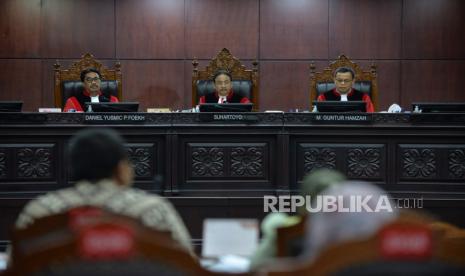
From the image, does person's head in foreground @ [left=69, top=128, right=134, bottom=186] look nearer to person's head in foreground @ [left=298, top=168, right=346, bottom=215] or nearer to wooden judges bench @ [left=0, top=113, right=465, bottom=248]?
person's head in foreground @ [left=298, top=168, right=346, bottom=215]

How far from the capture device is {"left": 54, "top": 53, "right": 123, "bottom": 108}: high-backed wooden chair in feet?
21.2

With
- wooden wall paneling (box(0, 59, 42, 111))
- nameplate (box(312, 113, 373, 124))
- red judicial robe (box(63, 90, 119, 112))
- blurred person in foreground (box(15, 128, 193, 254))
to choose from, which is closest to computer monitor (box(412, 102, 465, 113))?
nameplate (box(312, 113, 373, 124))

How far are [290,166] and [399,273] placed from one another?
3732mm

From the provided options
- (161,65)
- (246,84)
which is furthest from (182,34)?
(246,84)

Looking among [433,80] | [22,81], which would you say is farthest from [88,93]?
[433,80]

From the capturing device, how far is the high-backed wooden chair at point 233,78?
21.6ft

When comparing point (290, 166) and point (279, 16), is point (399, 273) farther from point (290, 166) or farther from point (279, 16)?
point (279, 16)

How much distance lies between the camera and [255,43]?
852 centimetres

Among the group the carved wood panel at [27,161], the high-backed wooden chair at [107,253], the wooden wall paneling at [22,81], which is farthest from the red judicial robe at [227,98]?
the high-backed wooden chair at [107,253]

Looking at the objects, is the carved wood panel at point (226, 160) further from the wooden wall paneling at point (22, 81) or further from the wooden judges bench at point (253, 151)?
the wooden wall paneling at point (22, 81)

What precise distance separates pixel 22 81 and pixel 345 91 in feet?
14.5

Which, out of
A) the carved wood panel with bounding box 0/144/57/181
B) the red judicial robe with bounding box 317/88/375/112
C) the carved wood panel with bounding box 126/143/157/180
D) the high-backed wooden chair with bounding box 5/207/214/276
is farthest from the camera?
the red judicial robe with bounding box 317/88/375/112

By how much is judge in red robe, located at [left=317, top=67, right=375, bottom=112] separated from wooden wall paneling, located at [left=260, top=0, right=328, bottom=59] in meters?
2.32

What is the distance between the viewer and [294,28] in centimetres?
852
